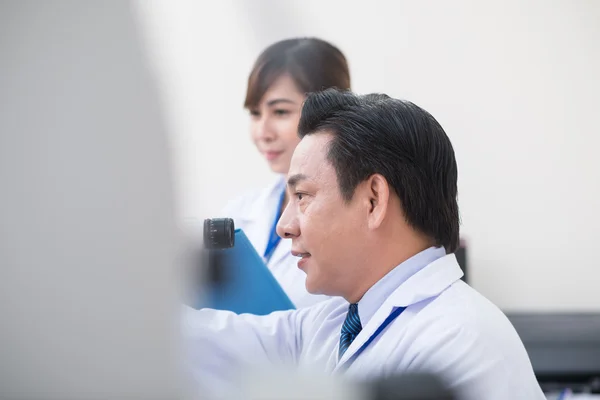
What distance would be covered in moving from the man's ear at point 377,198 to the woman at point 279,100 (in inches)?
23.8

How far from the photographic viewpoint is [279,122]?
6.29ft

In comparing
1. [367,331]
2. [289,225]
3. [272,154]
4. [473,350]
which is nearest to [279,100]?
[272,154]

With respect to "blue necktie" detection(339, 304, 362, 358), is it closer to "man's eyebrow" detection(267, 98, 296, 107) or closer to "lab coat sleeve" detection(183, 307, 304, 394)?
"lab coat sleeve" detection(183, 307, 304, 394)

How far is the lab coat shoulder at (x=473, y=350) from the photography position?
1.02 metres

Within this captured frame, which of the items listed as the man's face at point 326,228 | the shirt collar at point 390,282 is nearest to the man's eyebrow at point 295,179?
the man's face at point 326,228

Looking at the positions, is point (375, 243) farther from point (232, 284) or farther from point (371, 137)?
point (232, 284)

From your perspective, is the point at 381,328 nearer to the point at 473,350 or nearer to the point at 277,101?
the point at 473,350

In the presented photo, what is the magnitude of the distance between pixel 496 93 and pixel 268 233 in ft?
6.30

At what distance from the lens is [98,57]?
0.35 m

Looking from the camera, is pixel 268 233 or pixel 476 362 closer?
pixel 476 362

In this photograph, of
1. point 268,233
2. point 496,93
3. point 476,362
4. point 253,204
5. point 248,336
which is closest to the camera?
point 476,362

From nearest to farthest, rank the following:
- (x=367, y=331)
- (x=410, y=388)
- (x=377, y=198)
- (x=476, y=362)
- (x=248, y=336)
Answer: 1. (x=410, y=388)
2. (x=476, y=362)
3. (x=367, y=331)
4. (x=377, y=198)
5. (x=248, y=336)

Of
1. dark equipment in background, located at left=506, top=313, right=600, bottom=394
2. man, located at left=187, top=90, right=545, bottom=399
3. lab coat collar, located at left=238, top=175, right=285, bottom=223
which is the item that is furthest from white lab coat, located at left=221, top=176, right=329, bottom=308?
dark equipment in background, located at left=506, top=313, right=600, bottom=394

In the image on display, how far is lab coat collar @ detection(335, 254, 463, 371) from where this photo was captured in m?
1.16
